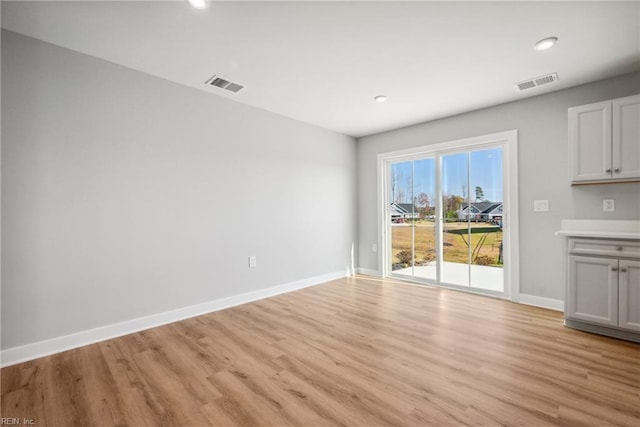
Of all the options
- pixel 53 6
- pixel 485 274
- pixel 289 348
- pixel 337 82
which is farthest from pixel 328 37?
pixel 485 274

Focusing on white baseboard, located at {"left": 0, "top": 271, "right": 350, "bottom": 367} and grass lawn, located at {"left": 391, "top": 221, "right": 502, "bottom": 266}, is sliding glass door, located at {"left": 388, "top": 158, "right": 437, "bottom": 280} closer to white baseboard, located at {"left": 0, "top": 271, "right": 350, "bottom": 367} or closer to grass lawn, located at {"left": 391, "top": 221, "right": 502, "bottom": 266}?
grass lawn, located at {"left": 391, "top": 221, "right": 502, "bottom": 266}

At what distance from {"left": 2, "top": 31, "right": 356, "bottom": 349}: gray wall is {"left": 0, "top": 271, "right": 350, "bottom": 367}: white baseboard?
6cm

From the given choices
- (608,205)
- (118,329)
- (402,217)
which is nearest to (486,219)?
(608,205)

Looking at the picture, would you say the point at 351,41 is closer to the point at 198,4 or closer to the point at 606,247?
the point at 198,4

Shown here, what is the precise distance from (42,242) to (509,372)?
3.69 m

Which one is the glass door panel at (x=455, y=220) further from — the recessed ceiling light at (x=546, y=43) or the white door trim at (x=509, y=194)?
the recessed ceiling light at (x=546, y=43)

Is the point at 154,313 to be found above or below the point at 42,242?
below

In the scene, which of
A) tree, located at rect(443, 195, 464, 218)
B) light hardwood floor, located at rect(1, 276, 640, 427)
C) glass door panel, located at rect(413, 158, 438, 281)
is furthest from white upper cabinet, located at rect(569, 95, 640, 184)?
glass door panel, located at rect(413, 158, 438, 281)

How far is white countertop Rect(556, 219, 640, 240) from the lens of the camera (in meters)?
2.53

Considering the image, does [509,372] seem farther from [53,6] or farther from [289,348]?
[53,6]

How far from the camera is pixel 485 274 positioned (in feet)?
12.5

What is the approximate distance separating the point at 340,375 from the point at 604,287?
99.8 inches

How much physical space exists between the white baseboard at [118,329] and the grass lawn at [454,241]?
7.08 ft

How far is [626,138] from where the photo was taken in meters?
2.59
